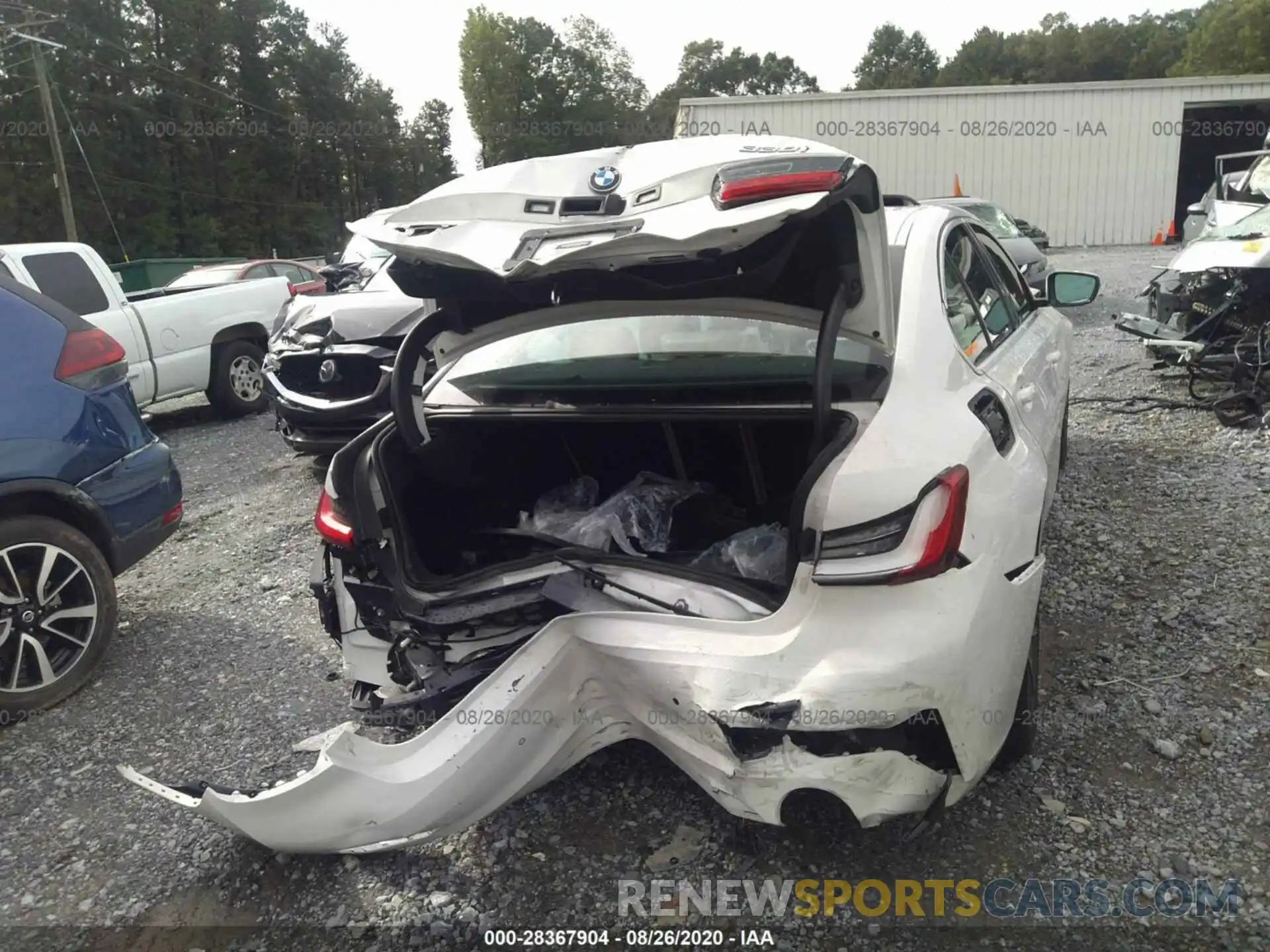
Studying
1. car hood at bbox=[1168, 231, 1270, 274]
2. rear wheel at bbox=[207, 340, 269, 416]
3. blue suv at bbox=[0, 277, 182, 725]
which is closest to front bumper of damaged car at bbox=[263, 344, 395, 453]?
blue suv at bbox=[0, 277, 182, 725]

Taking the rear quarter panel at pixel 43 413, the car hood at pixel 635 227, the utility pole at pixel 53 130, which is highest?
the utility pole at pixel 53 130

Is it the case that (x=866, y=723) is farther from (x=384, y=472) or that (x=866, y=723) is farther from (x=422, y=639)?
(x=384, y=472)

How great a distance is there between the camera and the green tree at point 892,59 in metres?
69.8

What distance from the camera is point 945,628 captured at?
1988mm

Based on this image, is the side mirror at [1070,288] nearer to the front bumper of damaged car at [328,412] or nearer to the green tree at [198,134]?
the front bumper of damaged car at [328,412]

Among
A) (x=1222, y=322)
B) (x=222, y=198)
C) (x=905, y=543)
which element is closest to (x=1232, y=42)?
(x=222, y=198)

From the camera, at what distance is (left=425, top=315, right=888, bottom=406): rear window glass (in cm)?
250

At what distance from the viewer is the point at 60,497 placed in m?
3.72

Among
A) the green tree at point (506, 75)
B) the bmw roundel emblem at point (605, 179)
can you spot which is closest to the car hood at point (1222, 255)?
the bmw roundel emblem at point (605, 179)

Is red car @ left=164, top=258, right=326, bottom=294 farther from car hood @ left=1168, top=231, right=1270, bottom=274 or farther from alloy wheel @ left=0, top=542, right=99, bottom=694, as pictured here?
car hood @ left=1168, top=231, right=1270, bottom=274

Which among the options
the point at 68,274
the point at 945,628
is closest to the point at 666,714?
the point at 945,628

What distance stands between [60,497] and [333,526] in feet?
6.01

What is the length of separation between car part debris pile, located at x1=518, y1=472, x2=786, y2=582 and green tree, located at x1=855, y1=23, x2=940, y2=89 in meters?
73.2

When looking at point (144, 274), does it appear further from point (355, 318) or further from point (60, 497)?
point (60, 497)
